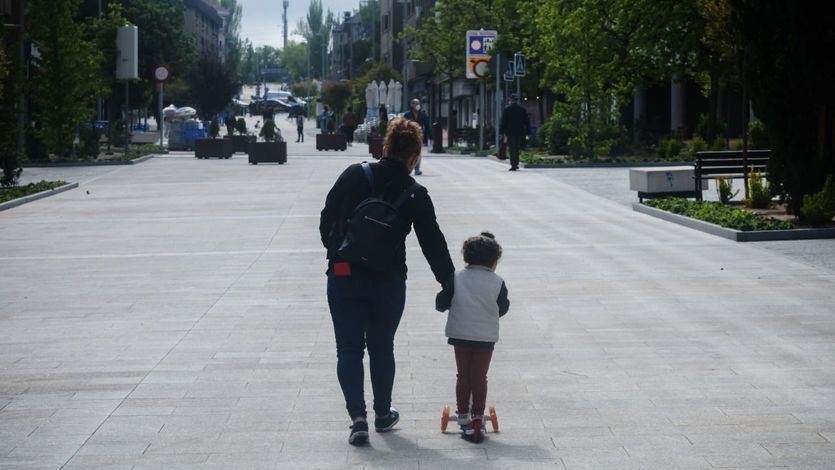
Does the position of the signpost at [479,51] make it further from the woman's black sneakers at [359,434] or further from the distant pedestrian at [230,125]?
the woman's black sneakers at [359,434]

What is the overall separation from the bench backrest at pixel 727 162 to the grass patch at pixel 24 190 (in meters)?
11.7

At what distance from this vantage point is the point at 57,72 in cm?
3784

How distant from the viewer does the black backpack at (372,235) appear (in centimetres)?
606

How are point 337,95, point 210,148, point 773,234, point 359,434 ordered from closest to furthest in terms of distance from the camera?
1. point 359,434
2. point 773,234
3. point 210,148
4. point 337,95

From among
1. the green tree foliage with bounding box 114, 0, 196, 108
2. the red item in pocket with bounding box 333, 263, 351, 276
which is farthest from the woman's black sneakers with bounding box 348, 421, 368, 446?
the green tree foliage with bounding box 114, 0, 196, 108

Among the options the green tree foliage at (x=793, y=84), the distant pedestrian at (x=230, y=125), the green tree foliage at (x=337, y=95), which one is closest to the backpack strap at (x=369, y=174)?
the green tree foliage at (x=793, y=84)

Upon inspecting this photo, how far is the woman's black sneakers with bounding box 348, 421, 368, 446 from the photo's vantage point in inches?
244

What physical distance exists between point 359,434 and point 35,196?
18838 millimetres

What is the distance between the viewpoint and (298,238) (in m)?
16.3

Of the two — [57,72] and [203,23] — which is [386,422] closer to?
[57,72]

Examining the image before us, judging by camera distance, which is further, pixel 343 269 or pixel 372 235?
pixel 343 269

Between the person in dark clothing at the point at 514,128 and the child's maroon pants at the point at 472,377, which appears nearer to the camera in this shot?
the child's maroon pants at the point at 472,377

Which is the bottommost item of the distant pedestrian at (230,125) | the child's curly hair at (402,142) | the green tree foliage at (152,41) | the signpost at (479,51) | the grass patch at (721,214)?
the grass patch at (721,214)

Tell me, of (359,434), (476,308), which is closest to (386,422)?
(359,434)
